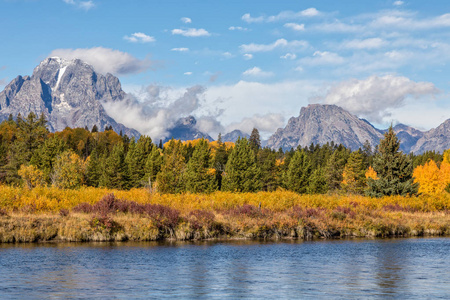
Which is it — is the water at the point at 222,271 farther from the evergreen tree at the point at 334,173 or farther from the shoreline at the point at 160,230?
the evergreen tree at the point at 334,173

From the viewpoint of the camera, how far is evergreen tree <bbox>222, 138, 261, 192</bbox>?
8675cm

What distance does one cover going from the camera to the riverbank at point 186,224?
33000 mm

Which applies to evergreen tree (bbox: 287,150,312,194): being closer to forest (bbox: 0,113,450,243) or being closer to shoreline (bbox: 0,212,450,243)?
forest (bbox: 0,113,450,243)

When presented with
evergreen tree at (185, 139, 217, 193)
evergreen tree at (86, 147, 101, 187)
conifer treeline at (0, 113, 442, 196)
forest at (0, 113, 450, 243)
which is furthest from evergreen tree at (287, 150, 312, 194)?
evergreen tree at (86, 147, 101, 187)

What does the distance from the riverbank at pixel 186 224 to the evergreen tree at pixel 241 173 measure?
42.3 meters

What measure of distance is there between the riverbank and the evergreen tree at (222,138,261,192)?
139ft

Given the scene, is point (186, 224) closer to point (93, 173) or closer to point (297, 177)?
point (297, 177)

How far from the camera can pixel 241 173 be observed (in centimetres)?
8706

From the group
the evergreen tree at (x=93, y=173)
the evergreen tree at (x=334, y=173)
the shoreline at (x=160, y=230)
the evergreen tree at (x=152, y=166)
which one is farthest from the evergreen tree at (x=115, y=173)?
the shoreline at (x=160, y=230)

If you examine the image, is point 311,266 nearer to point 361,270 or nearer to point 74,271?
point 361,270

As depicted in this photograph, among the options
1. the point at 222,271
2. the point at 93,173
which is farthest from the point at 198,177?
the point at 222,271

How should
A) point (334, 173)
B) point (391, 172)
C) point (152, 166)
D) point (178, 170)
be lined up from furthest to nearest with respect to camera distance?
point (334, 173), point (152, 166), point (178, 170), point (391, 172)

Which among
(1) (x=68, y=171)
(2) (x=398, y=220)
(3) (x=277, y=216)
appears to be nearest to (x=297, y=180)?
(1) (x=68, y=171)

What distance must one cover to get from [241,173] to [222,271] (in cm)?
6444
